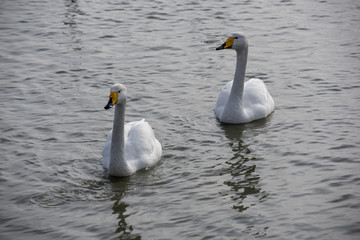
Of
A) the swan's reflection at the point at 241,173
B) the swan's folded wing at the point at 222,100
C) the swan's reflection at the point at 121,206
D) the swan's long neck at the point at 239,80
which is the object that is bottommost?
the swan's reflection at the point at 121,206

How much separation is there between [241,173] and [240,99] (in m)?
2.31

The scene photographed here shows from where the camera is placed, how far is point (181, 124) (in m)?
11.3

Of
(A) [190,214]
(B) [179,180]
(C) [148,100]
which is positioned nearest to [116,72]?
(C) [148,100]

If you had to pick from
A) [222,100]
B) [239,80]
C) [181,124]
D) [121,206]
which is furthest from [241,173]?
[222,100]

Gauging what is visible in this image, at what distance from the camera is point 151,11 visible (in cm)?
1877

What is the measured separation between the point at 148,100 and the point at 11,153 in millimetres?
3342

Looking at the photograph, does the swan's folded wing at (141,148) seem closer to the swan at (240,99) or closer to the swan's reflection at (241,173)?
the swan's reflection at (241,173)

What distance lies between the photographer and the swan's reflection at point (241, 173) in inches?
340

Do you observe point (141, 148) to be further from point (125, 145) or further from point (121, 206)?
point (121, 206)

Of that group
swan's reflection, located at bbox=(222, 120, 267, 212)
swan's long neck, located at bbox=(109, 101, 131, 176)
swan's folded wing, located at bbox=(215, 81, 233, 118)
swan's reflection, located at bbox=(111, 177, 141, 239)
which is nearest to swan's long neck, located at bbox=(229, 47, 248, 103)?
swan's folded wing, located at bbox=(215, 81, 233, 118)

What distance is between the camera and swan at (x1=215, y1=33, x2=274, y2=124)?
11.3m

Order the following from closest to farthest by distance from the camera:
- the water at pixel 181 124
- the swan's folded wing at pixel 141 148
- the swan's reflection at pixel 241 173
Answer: the water at pixel 181 124, the swan's reflection at pixel 241 173, the swan's folded wing at pixel 141 148

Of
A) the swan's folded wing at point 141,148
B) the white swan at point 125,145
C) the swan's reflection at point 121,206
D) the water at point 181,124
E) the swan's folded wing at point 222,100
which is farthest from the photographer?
the swan's folded wing at point 222,100

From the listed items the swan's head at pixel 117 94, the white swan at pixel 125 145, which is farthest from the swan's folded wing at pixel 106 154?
the swan's head at pixel 117 94
